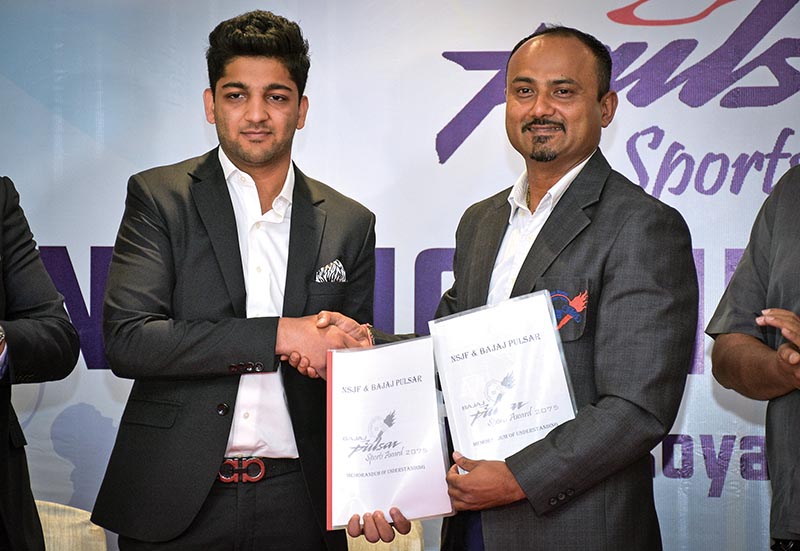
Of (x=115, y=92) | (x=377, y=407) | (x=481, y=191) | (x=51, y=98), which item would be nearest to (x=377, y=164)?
(x=481, y=191)

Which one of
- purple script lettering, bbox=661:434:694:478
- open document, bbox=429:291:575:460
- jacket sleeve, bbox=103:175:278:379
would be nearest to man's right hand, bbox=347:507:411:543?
open document, bbox=429:291:575:460

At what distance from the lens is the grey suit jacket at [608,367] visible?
2.53 m

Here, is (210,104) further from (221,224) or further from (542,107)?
(542,107)

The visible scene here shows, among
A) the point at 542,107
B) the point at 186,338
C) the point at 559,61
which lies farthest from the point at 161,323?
the point at 559,61

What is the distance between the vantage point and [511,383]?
2586 millimetres

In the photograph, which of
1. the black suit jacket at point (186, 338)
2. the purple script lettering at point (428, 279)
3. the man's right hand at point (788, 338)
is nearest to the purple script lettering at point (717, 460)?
the purple script lettering at point (428, 279)

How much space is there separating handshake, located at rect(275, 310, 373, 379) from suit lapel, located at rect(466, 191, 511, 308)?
0.36m

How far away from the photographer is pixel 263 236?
123 inches

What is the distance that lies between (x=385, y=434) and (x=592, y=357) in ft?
1.98

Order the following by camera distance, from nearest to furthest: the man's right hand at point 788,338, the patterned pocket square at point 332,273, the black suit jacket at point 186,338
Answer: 1. the man's right hand at point 788,338
2. the black suit jacket at point 186,338
3. the patterned pocket square at point 332,273

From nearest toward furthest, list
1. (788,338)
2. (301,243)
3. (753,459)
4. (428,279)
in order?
(788,338) < (301,243) < (753,459) < (428,279)

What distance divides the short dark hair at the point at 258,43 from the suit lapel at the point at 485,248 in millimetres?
735

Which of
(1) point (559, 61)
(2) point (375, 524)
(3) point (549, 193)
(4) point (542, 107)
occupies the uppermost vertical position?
(1) point (559, 61)

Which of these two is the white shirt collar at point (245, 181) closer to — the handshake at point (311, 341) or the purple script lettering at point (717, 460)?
the handshake at point (311, 341)
